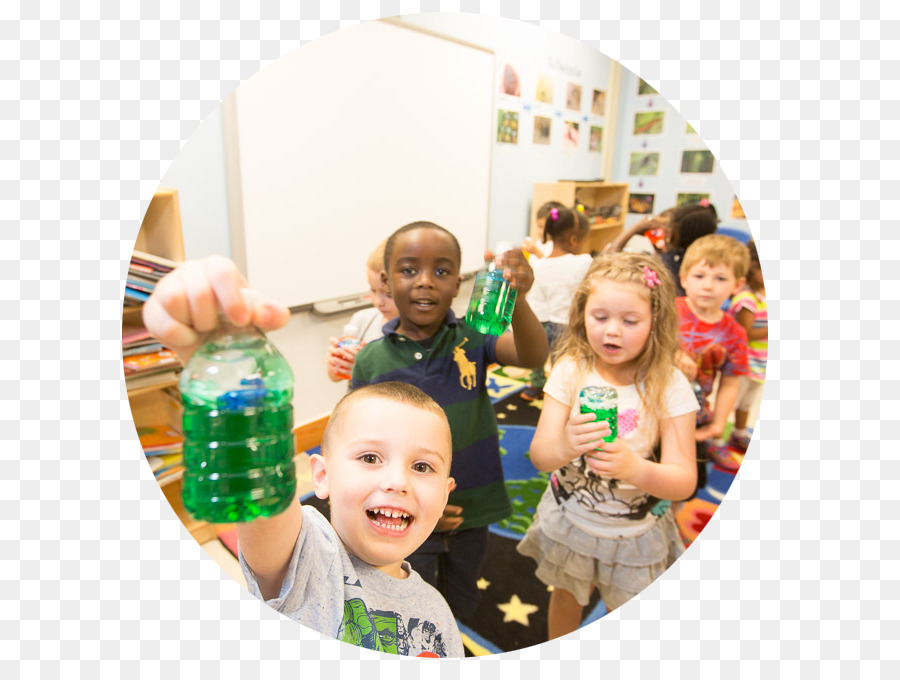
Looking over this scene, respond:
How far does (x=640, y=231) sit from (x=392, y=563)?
0.92 meters

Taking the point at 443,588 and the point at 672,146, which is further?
the point at 672,146

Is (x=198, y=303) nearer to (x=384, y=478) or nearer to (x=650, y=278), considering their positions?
(x=384, y=478)

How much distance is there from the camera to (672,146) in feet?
3.99

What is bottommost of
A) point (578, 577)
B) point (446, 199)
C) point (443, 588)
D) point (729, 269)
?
point (578, 577)

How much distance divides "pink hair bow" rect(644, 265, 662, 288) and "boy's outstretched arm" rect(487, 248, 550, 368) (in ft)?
0.81

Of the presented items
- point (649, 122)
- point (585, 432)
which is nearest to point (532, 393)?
point (585, 432)

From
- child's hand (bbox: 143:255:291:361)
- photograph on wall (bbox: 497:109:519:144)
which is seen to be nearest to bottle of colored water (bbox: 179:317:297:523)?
child's hand (bbox: 143:255:291:361)

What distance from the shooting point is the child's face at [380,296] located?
919 mm

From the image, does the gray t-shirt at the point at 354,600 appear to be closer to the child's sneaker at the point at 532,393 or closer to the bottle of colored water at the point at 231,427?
the bottle of colored water at the point at 231,427

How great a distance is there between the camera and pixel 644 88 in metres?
1.19

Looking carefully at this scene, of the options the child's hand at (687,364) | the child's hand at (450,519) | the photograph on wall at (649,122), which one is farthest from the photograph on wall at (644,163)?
the child's hand at (450,519)

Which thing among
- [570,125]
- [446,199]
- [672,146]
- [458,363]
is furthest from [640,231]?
[458,363]

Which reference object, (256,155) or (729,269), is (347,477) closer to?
(256,155)

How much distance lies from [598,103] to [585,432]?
2.50ft
